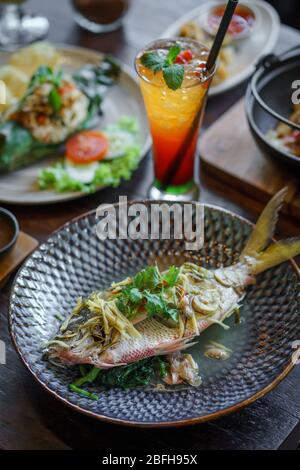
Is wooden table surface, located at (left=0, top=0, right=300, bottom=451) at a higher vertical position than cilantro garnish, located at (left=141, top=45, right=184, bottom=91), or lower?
lower

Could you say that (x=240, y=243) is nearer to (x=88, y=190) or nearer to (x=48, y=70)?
(x=88, y=190)

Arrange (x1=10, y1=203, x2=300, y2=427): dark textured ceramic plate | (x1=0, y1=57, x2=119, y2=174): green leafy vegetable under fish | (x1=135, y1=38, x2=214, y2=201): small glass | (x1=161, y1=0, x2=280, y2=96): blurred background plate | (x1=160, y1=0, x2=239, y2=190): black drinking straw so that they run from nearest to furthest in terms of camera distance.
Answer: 1. (x1=10, y1=203, x2=300, y2=427): dark textured ceramic plate
2. (x1=160, y1=0, x2=239, y2=190): black drinking straw
3. (x1=135, y1=38, x2=214, y2=201): small glass
4. (x1=0, y1=57, x2=119, y2=174): green leafy vegetable under fish
5. (x1=161, y1=0, x2=280, y2=96): blurred background plate

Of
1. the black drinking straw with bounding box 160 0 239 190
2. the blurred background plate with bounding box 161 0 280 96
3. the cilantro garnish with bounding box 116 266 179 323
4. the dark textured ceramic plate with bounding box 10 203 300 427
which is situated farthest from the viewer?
the blurred background plate with bounding box 161 0 280 96

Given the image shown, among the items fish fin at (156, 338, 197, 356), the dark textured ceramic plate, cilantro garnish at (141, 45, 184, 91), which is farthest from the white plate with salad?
fish fin at (156, 338, 197, 356)

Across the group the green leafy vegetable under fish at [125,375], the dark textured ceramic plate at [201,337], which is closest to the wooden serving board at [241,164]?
the dark textured ceramic plate at [201,337]

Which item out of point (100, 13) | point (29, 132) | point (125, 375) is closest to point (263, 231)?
point (125, 375)

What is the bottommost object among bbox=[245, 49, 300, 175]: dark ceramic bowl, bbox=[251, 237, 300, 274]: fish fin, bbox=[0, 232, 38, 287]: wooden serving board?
bbox=[0, 232, 38, 287]: wooden serving board

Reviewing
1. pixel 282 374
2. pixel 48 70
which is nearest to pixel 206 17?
pixel 48 70

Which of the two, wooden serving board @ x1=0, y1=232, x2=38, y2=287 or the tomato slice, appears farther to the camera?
the tomato slice

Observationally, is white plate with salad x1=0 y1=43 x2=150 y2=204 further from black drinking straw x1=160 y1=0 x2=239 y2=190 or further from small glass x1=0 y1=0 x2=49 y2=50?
small glass x1=0 y1=0 x2=49 y2=50

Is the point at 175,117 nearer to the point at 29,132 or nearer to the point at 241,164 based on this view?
the point at 241,164
